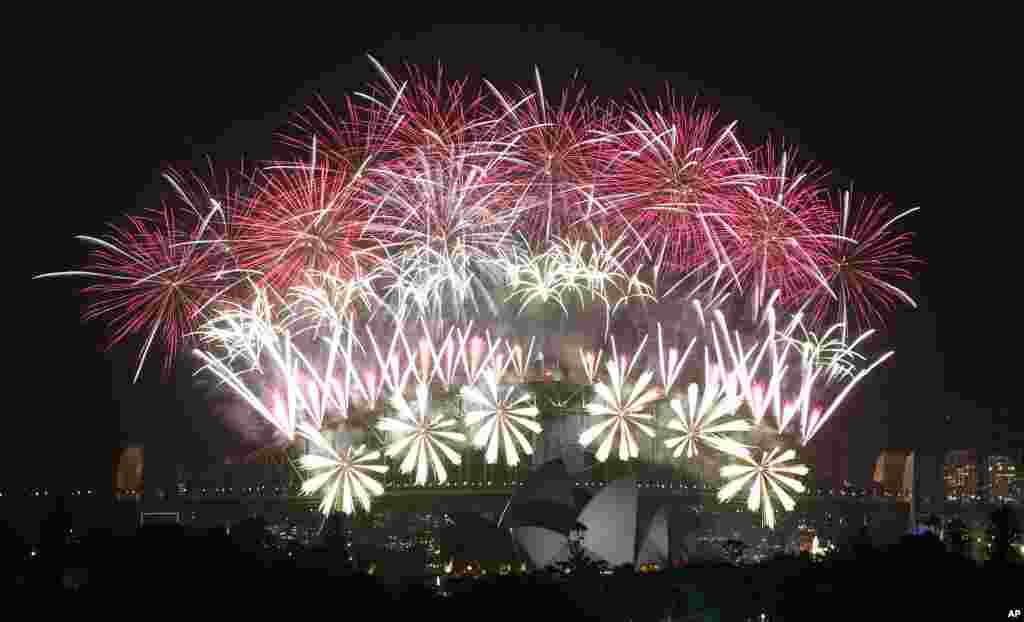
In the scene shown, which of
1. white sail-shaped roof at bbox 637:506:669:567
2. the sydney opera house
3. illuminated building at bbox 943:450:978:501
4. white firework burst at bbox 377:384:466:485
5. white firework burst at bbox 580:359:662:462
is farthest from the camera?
illuminated building at bbox 943:450:978:501

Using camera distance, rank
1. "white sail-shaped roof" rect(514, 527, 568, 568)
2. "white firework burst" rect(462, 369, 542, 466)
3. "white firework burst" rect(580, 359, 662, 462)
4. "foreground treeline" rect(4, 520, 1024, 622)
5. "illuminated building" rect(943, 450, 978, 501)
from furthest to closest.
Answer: "illuminated building" rect(943, 450, 978, 501) < "white firework burst" rect(462, 369, 542, 466) < "white firework burst" rect(580, 359, 662, 462) < "white sail-shaped roof" rect(514, 527, 568, 568) < "foreground treeline" rect(4, 520, 1024, 622)

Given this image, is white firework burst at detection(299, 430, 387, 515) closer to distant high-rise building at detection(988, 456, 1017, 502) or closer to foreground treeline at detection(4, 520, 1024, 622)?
foreground treeline at detection(4, 520, 1024, 622)

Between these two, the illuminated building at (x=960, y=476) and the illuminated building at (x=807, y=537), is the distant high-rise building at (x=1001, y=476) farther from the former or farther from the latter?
the illuminated building at (x=807, y=537)

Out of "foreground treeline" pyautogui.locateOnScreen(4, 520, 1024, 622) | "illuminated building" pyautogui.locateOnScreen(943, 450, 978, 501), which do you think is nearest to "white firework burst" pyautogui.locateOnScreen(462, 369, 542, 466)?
"foreground treeline" pyautogui.locateOnScreen(4, 520, 1024, 622)

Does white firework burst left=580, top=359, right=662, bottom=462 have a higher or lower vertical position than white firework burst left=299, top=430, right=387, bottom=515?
higher

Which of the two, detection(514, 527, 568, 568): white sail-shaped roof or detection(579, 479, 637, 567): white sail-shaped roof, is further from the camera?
detection(579, 479, 637, 567): white sail-shaped roof

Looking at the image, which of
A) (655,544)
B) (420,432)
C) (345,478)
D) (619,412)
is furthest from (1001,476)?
(345,478)
